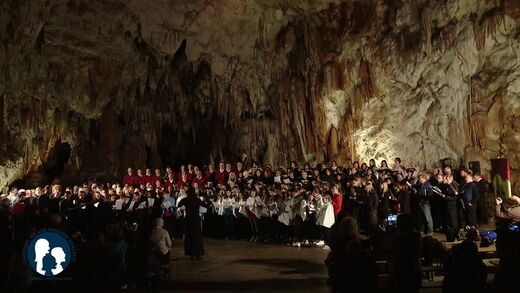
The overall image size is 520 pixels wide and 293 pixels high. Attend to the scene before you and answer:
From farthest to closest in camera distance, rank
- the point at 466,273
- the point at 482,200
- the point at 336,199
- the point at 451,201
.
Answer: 1. the point at 482,200
2. the point at 336,199
3. the point at 451,201
4. the point at 466,273

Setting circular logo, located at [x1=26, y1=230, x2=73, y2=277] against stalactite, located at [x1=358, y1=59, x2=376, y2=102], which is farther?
stalactite, located at [x1=358, y1=59, x2=376, y2=102]

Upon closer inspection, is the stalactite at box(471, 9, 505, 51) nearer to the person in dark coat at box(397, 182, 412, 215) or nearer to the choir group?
the choir group

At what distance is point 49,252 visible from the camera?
5398mm

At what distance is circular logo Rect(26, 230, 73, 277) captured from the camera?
17.4 feet

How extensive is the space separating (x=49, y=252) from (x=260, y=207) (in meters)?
7.61

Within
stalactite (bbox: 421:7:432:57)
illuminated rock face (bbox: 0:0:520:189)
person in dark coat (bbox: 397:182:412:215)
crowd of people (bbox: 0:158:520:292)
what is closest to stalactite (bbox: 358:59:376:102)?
illuminated rock face (bbox: 0:0:520:189)

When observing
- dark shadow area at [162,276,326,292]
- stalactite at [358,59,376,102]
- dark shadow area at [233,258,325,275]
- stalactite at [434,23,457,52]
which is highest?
stalactite at [434,23,457,52]

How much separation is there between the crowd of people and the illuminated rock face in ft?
6.47

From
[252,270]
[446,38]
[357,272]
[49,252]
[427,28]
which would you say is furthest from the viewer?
[427,28]

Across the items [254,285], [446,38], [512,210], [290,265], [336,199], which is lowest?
[254,285]

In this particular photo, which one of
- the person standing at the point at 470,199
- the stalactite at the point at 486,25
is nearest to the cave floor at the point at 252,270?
the person standing at the point at 470,199

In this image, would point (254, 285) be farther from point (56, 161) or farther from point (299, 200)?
point (56, 161)

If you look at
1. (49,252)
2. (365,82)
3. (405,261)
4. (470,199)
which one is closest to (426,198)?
(470,199)

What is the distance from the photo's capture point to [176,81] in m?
19.6
